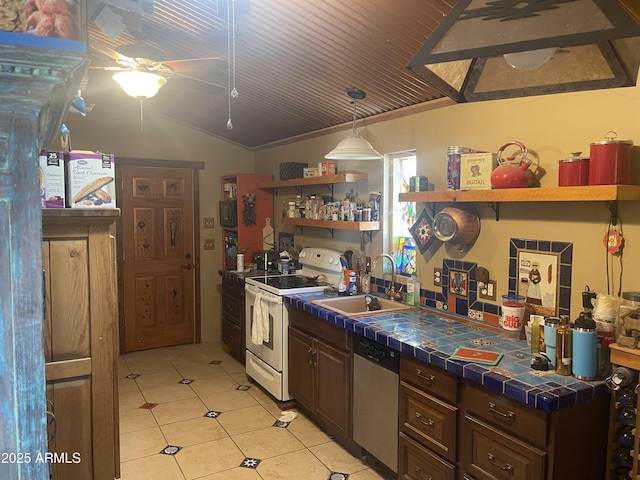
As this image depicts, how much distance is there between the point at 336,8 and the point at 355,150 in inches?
37.4

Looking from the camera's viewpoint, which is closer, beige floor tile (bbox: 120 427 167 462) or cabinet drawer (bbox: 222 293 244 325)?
beige floor tile (bbox: 120 427 167 462)

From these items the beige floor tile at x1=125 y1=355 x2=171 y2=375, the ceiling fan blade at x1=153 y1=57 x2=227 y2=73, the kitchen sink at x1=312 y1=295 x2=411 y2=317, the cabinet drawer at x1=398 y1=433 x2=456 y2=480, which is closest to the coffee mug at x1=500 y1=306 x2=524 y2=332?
the cabinet drawer at x1=398 y1=433 x2=456 y2=480

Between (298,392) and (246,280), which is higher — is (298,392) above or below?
below

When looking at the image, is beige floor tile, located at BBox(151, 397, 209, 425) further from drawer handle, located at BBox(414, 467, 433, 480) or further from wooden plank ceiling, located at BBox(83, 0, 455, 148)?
wooden plank ceiling, located at BBox(83, 0, 455, 148)

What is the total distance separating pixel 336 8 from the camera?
2.32m

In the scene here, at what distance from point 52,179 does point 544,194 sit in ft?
6.70

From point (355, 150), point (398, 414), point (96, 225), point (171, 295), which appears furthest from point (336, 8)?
point (171, 295)

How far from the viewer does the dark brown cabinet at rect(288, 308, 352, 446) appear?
3.05 meters

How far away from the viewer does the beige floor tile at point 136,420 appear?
138 inches

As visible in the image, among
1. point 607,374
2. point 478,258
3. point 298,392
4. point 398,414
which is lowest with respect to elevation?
point 298,392

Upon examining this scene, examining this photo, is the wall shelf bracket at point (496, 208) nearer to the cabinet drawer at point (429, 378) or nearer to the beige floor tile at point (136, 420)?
the cabinet drawer at point (429, 378)

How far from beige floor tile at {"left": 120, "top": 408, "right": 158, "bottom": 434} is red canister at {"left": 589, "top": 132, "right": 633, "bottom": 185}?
330 cm

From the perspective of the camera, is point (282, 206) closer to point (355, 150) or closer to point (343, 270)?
point (343, 270)

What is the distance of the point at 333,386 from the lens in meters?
3.16
